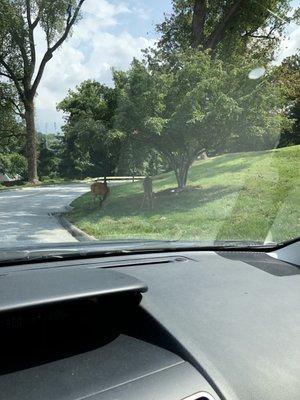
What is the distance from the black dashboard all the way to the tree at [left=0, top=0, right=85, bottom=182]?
35.5m

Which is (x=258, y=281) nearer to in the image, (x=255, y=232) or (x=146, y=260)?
(x=146, y=260)

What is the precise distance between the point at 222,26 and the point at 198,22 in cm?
128

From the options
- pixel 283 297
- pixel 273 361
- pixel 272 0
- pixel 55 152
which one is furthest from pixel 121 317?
pixel 55 152

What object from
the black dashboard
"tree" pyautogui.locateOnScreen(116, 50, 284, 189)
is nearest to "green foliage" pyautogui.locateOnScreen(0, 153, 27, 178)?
"tree" pyautogui.locateOnScreen(116, 50, 284, 189)

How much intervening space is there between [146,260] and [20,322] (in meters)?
0.91

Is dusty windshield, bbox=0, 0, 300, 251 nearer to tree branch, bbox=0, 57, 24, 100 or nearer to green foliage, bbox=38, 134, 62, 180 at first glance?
tree branch, bbox=0, 57, 24, 100

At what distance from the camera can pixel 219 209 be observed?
13383 mm

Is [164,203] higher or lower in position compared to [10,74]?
lower

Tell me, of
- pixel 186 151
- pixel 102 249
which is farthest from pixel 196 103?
pixel 102 249

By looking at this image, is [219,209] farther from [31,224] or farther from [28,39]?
[28,39]

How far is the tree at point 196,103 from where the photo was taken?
51.1ft

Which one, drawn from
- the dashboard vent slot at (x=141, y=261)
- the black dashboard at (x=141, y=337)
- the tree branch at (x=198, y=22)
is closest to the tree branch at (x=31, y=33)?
the tree branch at (x=198, y=22)

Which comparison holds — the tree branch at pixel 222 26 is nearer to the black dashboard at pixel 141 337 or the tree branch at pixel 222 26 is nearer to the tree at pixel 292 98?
the tree at pixel 292 98

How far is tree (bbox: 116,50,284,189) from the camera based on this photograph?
51.1ft
